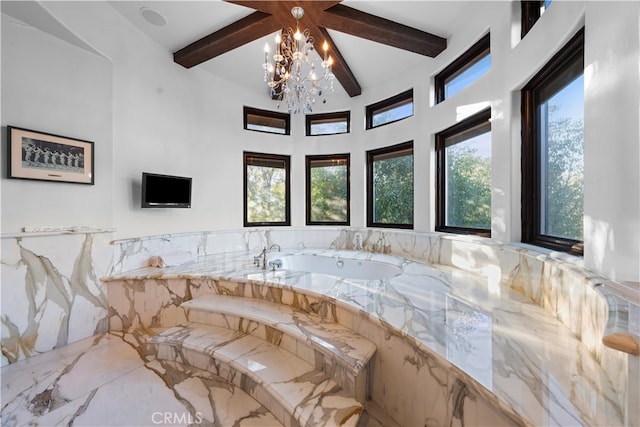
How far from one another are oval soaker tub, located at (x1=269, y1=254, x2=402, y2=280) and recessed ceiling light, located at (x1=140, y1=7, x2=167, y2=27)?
106 inches

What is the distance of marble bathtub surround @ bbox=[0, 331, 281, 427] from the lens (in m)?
1.46

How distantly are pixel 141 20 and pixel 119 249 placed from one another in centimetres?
230

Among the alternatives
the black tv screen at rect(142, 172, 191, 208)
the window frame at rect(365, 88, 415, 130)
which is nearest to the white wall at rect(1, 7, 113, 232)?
the black tv screen at rect(142, 172, 191, 208)

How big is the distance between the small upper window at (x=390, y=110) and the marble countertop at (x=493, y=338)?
220cm

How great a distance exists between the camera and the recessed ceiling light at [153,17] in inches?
93.4

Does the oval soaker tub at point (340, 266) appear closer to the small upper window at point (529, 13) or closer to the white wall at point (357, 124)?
the white wall at point (357, 124)

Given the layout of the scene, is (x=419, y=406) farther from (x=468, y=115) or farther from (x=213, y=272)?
(x=468, y=115)

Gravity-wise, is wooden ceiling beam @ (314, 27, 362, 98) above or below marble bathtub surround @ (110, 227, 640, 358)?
above

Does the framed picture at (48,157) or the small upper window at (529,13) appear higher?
the small upper window at (529,13)

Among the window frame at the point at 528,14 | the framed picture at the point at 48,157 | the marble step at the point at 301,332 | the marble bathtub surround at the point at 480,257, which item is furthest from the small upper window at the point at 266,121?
the window frame at the point at 528,14

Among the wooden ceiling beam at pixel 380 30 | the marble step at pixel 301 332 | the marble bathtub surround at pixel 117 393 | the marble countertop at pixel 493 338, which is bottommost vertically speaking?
the marble bathtub surround at pixel 117 393

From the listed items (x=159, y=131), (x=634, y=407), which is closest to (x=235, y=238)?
(x=159, y=131)

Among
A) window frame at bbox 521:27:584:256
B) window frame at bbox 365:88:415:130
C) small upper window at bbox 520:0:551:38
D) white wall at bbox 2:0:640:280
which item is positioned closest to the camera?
white wall at bbox 2:0:640:280

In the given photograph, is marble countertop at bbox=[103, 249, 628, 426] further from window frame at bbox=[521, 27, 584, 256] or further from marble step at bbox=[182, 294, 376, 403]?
window frame at bbox=[521, 27, 584, 256]
